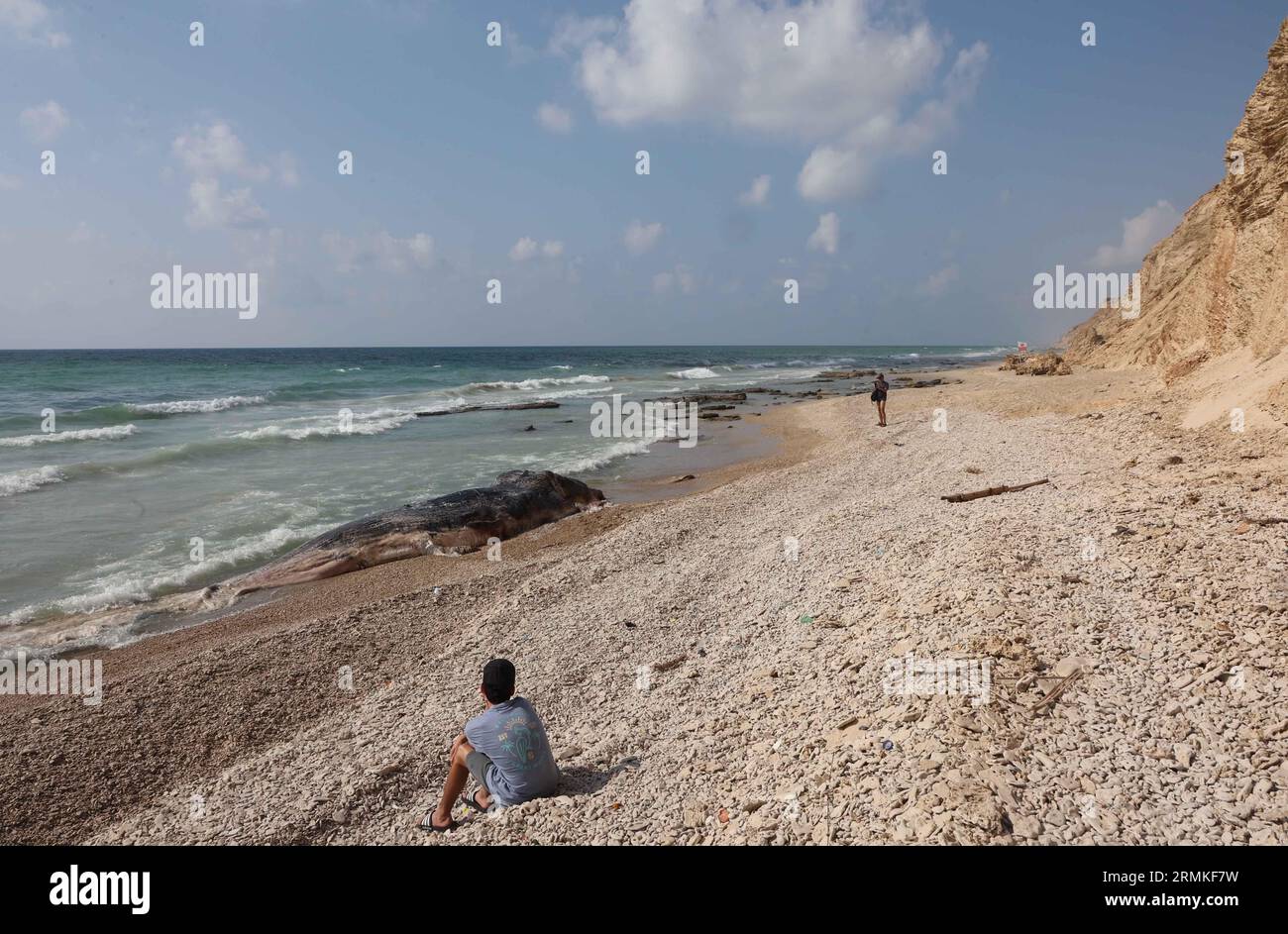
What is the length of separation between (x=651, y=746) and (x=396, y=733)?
2421 millimetres

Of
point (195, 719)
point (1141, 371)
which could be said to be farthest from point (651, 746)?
point (1141, 371)

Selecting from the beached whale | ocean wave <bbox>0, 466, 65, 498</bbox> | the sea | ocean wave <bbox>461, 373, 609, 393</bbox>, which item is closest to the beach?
the beached whale

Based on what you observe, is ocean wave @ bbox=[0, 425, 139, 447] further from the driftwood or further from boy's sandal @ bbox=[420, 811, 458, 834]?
the driftwood

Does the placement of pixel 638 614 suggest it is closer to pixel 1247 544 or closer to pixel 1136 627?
pixel 1136 627

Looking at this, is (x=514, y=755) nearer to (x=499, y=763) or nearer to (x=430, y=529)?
(x=499, y=763)

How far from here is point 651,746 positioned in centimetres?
505

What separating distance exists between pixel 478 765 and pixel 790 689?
247 cm

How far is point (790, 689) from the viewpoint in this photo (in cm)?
543

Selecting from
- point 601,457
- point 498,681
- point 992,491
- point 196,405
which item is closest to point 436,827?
point 498,681

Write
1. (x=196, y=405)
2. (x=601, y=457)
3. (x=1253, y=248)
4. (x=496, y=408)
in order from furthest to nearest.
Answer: (x=196, y=405) < (x=496, y=408) < (x=601, y=457) < (x=1253, y=248)

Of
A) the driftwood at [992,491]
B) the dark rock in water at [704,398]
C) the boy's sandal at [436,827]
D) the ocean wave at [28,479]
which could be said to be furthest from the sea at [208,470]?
the driftwood at [992,491]

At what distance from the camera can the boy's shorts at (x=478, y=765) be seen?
15.0 feet

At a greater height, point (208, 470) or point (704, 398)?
point (704, 398)

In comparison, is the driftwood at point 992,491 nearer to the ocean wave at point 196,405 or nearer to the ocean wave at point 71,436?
the ocean wave at point 71,436
